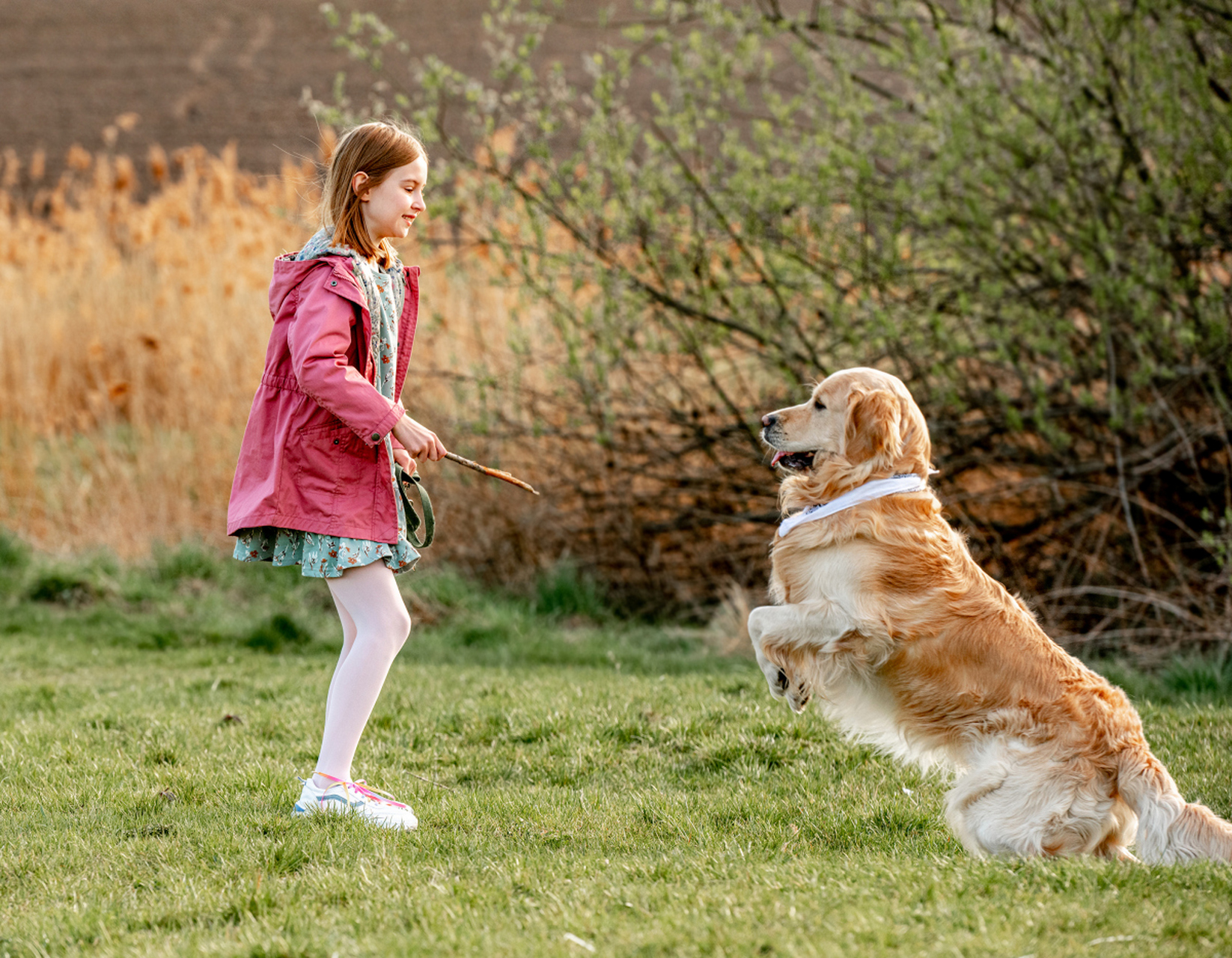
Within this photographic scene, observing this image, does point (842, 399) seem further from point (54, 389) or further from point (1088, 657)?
point (54, 389)

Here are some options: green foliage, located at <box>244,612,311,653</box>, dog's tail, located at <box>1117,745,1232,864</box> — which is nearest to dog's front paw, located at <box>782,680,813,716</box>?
dog's tail, located at <box>1117,745,1232,864</box>

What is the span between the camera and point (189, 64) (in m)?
19.5

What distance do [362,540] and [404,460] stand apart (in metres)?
0.32

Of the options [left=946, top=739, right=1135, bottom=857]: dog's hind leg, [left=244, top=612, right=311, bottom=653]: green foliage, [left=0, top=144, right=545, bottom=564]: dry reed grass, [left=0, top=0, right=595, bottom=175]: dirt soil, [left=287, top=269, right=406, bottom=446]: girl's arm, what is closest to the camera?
[left=946, top=739, right=1135, bottom=857]: dog's hind leg

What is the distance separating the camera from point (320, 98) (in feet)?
54.3

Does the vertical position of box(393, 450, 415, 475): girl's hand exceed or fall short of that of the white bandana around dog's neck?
it exceeds it

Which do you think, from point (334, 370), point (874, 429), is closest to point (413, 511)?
point (334, 370)

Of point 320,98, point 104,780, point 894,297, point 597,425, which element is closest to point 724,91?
point 894,297

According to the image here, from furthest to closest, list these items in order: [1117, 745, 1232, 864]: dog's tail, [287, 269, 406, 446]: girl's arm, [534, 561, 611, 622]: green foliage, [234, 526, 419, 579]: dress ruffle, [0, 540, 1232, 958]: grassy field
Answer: [534, 561, 611, 622]: green foliage
[234, 526, 419, 579]: dress ruffle
[287, 269, 406, 446]: girl's arm
[1117, 745, 1232, 864]: dog's tail
[0, 540, 1232, 958]: grassy field

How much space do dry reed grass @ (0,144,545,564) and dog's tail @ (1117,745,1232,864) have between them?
17.8ft

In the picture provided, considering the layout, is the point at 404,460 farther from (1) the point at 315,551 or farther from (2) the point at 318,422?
(1) the point at 315,551

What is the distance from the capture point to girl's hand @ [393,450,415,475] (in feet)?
12.6

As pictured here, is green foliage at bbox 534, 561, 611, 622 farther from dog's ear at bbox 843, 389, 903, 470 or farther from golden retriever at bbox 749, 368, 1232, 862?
dog's ear at bbox 843, 389, 903, 470

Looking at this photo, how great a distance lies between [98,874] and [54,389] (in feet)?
27.6
